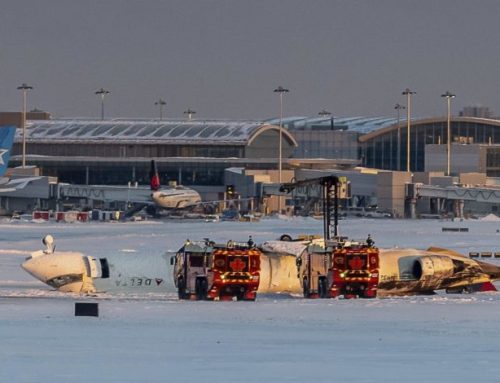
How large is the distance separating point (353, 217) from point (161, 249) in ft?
243

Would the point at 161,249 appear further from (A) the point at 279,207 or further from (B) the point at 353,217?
(A) the point at 279,207

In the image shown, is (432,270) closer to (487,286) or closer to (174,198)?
(487,286)

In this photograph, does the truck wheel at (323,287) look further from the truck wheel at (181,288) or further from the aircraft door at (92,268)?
the aircraft door at (92,268)

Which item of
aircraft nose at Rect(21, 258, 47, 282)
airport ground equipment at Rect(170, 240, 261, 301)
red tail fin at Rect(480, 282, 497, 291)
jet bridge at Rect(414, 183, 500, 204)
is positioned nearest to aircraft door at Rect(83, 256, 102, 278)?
aircraft nose at Rect(21, 258, 47, 282)

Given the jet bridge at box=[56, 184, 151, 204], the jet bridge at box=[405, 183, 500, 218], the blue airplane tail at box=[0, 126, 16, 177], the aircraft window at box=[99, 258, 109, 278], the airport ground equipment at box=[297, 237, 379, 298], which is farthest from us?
the jet bridge at box=[56, 184, 151, 204]

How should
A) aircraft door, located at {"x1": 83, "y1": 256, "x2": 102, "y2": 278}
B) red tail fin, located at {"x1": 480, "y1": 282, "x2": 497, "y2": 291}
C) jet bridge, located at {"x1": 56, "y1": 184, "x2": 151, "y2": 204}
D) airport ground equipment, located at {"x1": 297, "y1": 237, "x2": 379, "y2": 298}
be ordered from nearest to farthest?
airport ground equipment, located at {"x1": 297, "y1": 237, "x2": 379, "y2": 298}
aircraft door, located at {"x1": 83, "y1": 256, "x2": 102, "y2": 278}
red tail fin, located at {"x1": 480, "y1": 282, "x2": 497, "y2": 291}
jet bridge, located at {"x1": 56, "y1": 184, "x2": 151, "y2": 204}

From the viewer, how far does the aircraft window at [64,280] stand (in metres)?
55.4

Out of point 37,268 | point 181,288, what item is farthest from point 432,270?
point 37,268

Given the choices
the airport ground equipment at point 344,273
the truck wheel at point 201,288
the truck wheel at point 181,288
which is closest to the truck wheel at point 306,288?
the airport ground equipment at point 344,273

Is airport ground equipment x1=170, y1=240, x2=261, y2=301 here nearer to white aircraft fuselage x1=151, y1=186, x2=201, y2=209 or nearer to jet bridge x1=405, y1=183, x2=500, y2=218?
white aircraft fuselage x1=151, y1=186, x2=201, y2=209

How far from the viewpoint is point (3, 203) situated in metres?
178

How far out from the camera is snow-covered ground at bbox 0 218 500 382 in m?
31.1

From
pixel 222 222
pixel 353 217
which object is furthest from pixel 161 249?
pixel 353 217

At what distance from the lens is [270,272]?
183 feet
